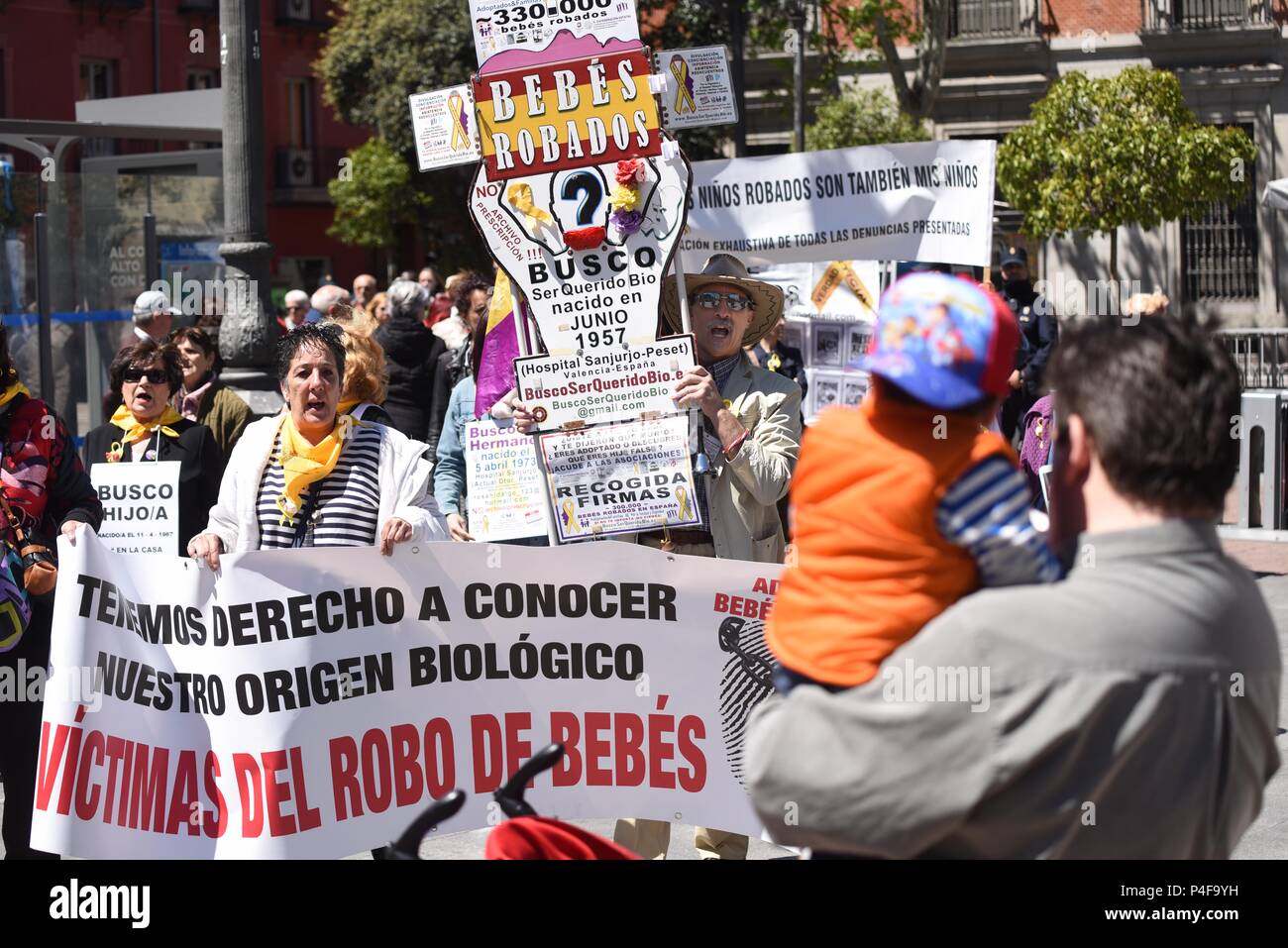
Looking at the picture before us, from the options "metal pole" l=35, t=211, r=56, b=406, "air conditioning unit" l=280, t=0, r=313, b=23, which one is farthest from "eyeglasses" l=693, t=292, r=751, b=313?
"air conditioning unit" l=280, t=0, r=313, b=23

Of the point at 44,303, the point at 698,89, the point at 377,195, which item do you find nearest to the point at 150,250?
the point at 44,303

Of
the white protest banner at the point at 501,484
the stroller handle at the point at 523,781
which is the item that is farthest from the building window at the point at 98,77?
the stroller handle at the point at 523,781

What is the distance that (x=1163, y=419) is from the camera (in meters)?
2.02

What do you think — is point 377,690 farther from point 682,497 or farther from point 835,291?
point 835,291

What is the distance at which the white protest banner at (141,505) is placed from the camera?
20.2 ft

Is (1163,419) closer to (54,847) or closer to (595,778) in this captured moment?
(595,778)

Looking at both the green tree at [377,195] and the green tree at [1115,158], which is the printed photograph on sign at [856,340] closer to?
the green tree at [1115,158]

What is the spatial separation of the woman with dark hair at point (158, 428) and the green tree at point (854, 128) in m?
23.2

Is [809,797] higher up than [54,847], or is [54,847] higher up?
[809,797]

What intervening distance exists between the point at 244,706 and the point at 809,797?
→ 3.13m

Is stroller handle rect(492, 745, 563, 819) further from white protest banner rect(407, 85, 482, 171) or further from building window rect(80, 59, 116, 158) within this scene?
building window rect(80, 59, 116, 158)

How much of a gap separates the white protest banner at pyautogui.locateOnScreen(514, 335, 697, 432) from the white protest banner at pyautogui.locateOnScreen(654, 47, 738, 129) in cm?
77

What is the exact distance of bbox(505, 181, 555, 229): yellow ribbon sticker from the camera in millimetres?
5312
